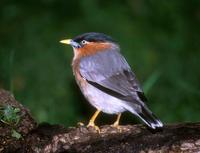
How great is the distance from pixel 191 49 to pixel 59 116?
361 cm

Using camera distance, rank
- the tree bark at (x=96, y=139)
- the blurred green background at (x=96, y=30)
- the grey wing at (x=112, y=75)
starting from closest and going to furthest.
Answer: the tree bark at (x=96, y=139)
the grey wing at (x=112, y=75)
the blurred green background at (x=96, y=30)

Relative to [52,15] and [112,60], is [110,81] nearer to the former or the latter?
[112,60]

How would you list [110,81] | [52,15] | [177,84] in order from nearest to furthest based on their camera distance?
[110,81] < [177,84] < [52,15]

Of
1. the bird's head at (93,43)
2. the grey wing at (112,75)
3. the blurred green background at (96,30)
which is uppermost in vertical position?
the bird's head at (93,43)

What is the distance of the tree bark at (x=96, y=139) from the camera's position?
6.80 metres

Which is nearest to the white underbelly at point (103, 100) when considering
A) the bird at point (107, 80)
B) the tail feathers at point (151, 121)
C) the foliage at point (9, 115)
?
the bird at point (107, 80)

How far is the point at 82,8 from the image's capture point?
13.0m

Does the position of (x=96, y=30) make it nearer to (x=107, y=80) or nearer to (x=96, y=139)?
(x=107, y=80)

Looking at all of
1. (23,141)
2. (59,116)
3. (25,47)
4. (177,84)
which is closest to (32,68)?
(25,47)

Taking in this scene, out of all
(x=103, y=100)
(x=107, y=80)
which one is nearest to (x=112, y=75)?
(x=107, y=80)

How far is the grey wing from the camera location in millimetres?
7496

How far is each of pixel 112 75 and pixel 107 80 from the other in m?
0.12

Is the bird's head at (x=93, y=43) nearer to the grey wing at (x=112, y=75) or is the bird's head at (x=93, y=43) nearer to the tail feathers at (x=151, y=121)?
the grey wing at (x=112, y=75)

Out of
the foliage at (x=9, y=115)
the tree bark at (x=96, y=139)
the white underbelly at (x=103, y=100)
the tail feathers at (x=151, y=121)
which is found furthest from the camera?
the white underbelly at (x=103, y=100)
